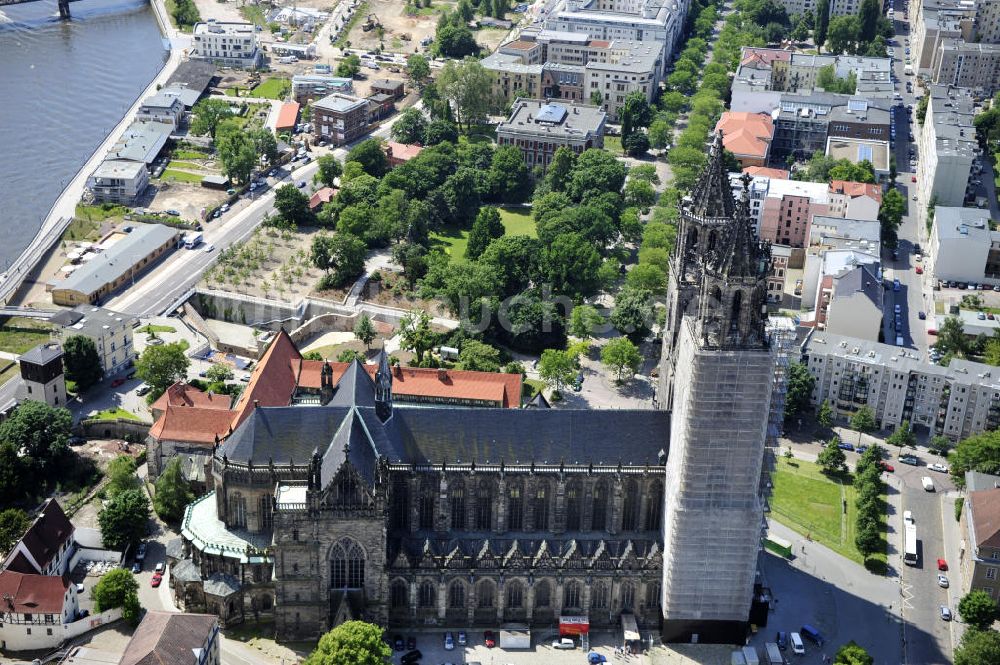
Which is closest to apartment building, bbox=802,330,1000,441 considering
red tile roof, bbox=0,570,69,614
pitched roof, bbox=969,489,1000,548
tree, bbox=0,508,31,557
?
pitched roof, bbox=969,489,1000,548

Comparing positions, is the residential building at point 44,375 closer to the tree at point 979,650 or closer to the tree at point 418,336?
the tree at point 418,336

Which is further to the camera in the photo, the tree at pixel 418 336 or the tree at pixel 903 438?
the tree at pixel 418 336

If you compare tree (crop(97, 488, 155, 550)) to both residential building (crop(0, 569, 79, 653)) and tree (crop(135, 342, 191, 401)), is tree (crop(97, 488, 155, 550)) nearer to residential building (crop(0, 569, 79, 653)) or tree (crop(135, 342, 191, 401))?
residential building (crop(0, 569, 79, 653))

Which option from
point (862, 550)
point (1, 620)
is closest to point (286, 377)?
point (1, 620)

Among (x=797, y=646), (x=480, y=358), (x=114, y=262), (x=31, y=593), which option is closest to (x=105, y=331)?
(x=114, y=262)

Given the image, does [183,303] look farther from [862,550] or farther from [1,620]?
[862,550]

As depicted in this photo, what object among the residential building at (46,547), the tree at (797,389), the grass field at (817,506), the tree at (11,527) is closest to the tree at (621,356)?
the tree at (797,389)

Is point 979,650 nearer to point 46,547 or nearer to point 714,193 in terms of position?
point 714,193
